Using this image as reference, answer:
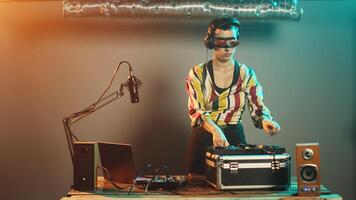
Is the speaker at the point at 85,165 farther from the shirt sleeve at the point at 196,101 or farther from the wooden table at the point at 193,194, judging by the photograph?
the shirt sleeve at the point at 196,101

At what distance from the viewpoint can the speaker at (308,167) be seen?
84.0 inches

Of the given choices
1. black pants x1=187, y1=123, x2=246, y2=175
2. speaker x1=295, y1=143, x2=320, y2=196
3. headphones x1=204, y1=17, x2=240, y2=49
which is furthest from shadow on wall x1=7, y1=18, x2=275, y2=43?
speaker x1=295, y1=143, x2=320, y2=196

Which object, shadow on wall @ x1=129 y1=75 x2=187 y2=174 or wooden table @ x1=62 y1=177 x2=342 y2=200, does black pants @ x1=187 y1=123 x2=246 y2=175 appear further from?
shadow on wall @ x1=129 y1=75 x2=187 y2=174

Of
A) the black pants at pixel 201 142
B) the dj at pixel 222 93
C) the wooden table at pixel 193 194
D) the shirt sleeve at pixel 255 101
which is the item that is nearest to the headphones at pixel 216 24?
the dj at pixel 222 93

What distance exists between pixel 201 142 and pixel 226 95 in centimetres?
30

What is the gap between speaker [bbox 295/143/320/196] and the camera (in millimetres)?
2133

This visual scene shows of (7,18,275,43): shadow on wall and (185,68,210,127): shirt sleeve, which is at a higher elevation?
(7,18,275,43): shadow on wall

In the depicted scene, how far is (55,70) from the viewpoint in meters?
3.22

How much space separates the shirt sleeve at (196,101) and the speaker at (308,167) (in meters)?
0.54

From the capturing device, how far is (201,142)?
8.09 feet

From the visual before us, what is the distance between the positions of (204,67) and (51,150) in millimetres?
1409

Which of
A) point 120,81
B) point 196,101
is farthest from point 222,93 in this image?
point 120,81

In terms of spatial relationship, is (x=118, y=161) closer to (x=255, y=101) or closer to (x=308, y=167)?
(x=255, y=101)

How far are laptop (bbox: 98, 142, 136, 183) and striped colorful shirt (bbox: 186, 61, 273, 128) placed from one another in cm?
45
